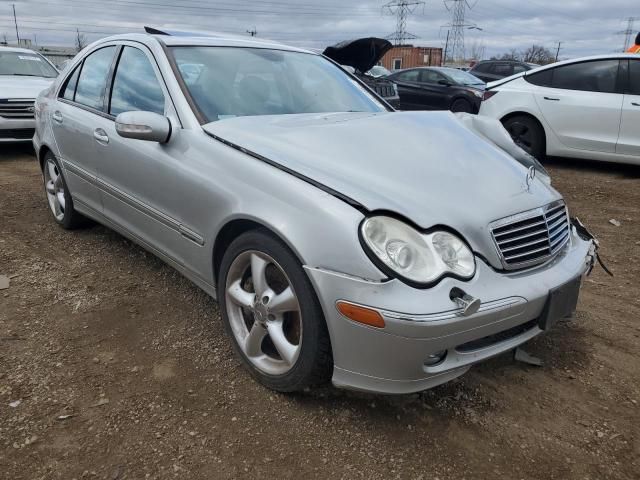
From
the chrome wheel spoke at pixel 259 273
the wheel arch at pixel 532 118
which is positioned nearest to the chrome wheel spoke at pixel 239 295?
the chrome wheel spoke at pixel 259 273

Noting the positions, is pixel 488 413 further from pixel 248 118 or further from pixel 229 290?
pixel 248 118

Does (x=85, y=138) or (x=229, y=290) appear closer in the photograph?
(x=229, y=290)

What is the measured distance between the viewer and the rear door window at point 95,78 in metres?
3.65

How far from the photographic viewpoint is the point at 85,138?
364cm

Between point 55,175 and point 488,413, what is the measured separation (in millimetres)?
3739

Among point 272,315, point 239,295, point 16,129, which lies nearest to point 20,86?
point 16,129

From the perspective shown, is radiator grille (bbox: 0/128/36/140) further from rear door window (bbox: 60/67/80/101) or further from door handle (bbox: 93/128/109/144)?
door handle (bbox: 93/128/109/144)

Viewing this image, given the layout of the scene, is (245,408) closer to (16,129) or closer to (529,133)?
(529,133)

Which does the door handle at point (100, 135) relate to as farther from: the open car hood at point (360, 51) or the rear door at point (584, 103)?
the rear door at point (584, 103)

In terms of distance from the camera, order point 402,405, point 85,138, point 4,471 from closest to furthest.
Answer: point 4,471
point 402,405
point 85,138

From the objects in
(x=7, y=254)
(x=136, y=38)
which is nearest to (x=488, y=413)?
(x=136, y=38)

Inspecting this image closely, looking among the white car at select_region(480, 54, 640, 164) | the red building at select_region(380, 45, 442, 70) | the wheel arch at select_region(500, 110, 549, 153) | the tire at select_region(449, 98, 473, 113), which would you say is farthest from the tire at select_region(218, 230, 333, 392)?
the red building at select_region(380, 45, 442, 70)

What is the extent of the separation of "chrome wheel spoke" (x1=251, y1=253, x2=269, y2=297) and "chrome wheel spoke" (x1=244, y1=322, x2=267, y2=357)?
0.56 feet

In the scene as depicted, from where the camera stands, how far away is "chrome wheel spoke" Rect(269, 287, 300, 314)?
2229 mm
